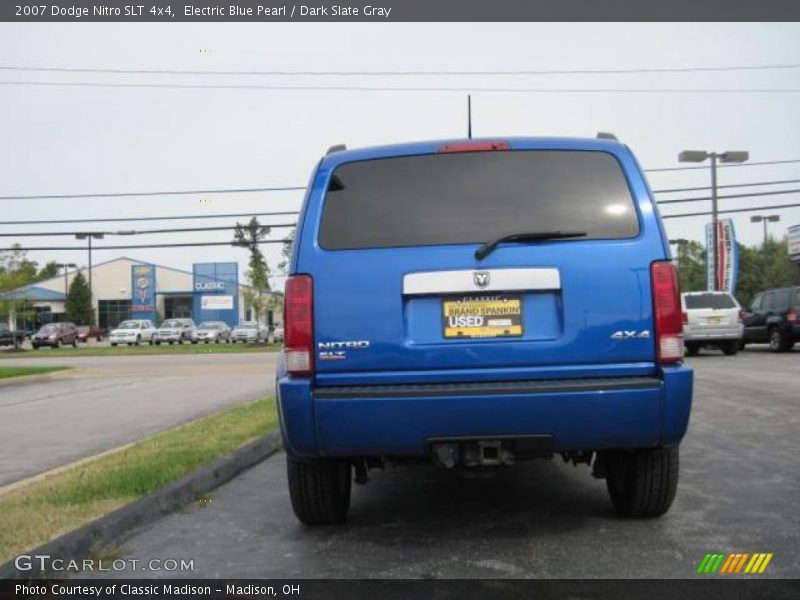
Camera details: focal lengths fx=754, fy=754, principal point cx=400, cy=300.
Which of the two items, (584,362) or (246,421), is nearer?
(584,362)

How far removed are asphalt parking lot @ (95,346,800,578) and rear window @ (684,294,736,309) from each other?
13.8 m

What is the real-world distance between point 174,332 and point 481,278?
48.1 m

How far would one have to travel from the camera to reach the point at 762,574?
11.4 feet

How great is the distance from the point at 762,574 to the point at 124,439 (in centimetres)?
673

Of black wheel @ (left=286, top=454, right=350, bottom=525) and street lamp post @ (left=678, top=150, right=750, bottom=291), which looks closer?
black wheel @ (left=286, top=454, right=350, bottom=525)

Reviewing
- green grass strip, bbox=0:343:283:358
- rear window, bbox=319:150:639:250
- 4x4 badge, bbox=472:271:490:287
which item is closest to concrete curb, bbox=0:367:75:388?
green grass strip, bbox=0:343:283:358

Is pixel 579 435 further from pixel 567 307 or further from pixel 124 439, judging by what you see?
pixel 124 439

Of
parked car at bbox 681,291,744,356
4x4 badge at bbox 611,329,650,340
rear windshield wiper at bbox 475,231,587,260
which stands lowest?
parked car at bbox 681,291,744,356

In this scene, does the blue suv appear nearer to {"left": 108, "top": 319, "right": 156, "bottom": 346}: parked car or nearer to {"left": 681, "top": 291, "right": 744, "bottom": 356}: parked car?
{"left": 681, "top": 291, "right": 744, "bottom": 356}: parked car


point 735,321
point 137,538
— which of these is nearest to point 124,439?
point 137,538

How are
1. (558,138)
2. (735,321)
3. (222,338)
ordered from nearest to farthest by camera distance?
(558,138) < (735,321) < (222,338)

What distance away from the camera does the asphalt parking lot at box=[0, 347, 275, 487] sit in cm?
765

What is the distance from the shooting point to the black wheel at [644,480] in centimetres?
418

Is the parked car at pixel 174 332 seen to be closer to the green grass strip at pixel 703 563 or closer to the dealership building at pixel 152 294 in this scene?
the dealership building at pixel 152 294
